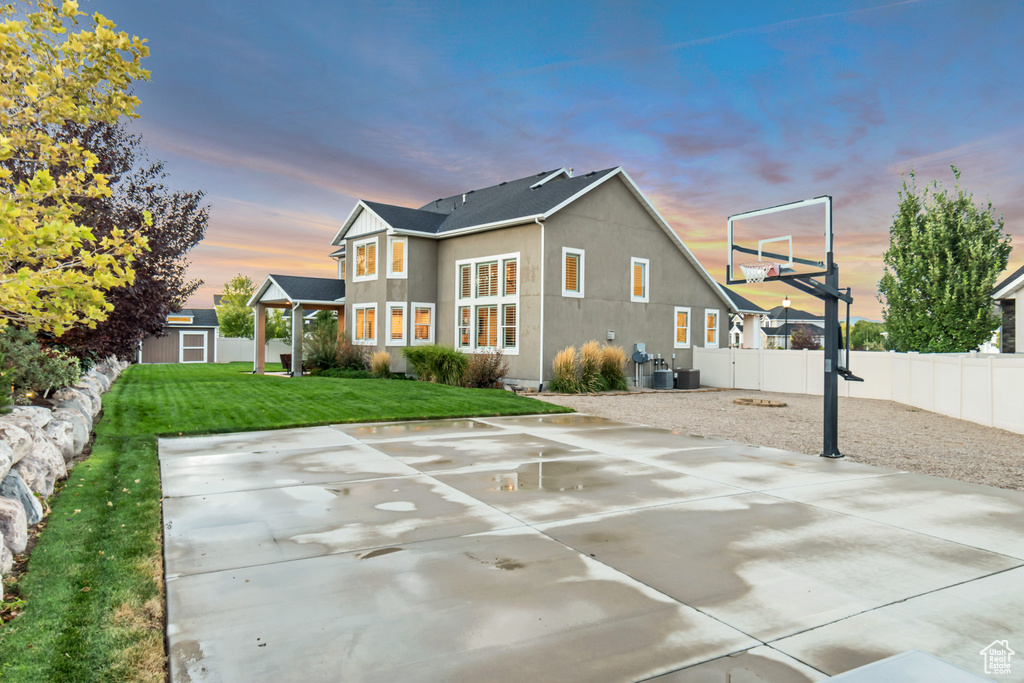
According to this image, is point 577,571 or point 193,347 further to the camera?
point 193,347

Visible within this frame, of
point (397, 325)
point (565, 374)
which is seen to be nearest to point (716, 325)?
point (565, 374)

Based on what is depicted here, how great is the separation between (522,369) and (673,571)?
1502 cm

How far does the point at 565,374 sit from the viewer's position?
705 inches

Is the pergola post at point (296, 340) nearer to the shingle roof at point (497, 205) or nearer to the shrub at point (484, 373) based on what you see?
the shingle roof at point (497, 205)

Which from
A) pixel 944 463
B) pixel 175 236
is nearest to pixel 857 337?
pixel 944 463

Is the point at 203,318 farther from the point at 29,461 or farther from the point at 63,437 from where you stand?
the point at 29,461

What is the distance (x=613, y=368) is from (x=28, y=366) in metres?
14.3

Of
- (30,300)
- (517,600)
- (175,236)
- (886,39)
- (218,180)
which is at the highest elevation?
(886,39)

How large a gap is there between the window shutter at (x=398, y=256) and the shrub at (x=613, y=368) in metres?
7.89

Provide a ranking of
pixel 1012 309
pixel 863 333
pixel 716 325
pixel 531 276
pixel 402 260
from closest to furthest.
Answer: pixel 531 276 < pixel 1012 309 < pixel 402 260 < pixel 716 325 < pixel 863 333

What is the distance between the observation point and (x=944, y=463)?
26.8 feet

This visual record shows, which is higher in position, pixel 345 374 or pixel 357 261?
pixel 357 261

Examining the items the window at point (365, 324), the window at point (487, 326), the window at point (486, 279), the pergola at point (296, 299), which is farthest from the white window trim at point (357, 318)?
the window at point (486, 279)

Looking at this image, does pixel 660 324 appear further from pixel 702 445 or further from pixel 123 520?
pixel 123 520
